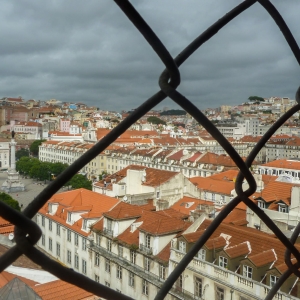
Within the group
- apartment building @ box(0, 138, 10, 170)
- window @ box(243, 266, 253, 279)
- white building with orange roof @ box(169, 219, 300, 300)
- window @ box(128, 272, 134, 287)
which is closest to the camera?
white building with orange roof @ box(169, 219, 300, 300)

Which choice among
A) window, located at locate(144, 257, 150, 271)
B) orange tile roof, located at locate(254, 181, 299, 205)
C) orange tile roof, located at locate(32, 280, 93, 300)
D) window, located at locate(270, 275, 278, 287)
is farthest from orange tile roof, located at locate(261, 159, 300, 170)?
orange tile roof, located at locate(32, 280, 93, 300)

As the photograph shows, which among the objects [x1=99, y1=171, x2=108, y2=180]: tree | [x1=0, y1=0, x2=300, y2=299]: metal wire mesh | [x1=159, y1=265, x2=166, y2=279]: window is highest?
[x1=0, y1=0, x2=300, y2=299]: metal wire mesh

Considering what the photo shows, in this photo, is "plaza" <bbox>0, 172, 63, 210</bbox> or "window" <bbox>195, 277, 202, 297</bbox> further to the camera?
"plaza" <bbox>0, 172, 63, 210</bbox>

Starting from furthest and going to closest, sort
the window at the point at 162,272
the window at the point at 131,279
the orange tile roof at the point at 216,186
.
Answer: the orange tile roof at the point at 216,186
the window at the point at 131,279
the window at the point at 162,272

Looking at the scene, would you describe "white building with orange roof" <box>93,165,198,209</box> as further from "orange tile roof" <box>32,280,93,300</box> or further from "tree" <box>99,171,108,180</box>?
"tree" <box>99,171,108,180</box>

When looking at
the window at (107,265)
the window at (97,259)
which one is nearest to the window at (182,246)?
the window at (107,265)

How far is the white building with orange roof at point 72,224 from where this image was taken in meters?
9.91

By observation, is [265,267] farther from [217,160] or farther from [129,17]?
[217,160]

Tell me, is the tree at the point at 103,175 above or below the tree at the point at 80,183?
below

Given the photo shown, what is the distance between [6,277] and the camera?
487 cm

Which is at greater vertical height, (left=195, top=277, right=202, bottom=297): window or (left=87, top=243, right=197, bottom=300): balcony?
(left=195, top=277, right=202, bottom=297): window

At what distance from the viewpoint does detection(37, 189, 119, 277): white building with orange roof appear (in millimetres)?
9914

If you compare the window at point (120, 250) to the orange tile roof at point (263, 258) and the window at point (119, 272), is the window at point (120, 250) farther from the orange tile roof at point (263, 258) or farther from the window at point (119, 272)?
the orange tile roof at point (263, 258)

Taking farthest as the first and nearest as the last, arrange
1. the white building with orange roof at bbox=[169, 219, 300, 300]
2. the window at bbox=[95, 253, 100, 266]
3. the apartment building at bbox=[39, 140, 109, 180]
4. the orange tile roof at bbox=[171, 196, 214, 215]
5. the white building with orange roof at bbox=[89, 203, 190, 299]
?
the apartment building at bbox=[39, 140, 109, 180] < the orange tile roof at bbox=[171, 196, 214, 215] < the window at bbox=[95, 253, 100, 266] < the white building with orange roof at bbox=[89, 203, 190, 299] < the white building with orange roof at bbox=[169, 219, 300, 300]
